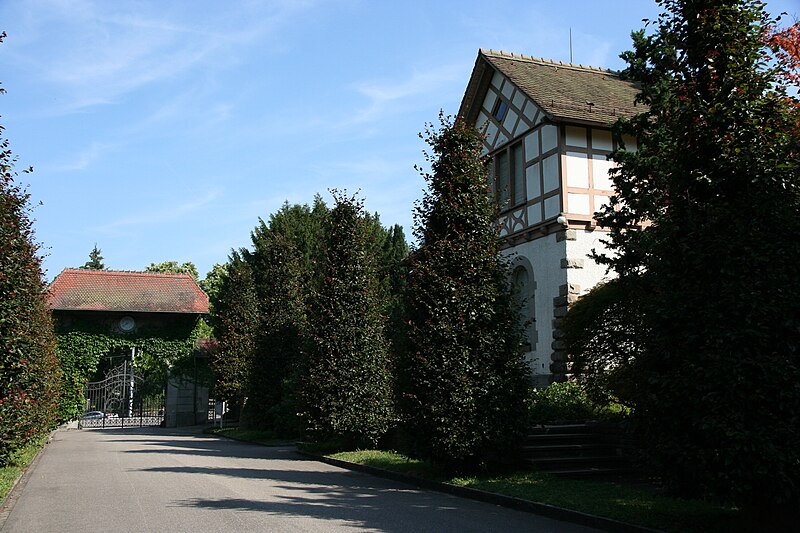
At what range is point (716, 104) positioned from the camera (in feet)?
25.9

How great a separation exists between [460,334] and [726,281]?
590 cm

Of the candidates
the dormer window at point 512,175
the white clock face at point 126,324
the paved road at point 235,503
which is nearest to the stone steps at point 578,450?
the paved road at point 235,503

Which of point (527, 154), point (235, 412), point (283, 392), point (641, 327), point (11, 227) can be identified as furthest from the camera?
point (235, 412)

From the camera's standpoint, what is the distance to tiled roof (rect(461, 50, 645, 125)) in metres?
→ 19.0

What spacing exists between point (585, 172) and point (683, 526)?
12.7m

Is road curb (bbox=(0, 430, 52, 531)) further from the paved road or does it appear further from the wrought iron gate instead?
the wrought iron gate

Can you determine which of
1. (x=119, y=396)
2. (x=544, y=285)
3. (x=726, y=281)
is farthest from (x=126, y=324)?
(x=726, y=281)

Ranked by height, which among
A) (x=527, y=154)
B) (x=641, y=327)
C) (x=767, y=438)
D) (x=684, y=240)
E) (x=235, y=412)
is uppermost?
(x=527, y=154)

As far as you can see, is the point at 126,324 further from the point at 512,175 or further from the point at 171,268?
the point at 171,268

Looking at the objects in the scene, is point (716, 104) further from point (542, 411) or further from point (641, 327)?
point (542, 411)

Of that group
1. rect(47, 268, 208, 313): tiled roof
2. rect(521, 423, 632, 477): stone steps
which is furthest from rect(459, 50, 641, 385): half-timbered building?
rect(47, 268, 208, 313): tiled roof

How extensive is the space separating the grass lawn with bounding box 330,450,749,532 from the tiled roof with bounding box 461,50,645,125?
10.3 metres

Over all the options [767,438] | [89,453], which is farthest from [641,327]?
[89,453]

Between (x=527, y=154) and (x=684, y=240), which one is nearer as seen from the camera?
(x=684, y=240)
